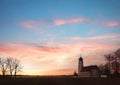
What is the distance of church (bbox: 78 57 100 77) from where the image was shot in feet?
423

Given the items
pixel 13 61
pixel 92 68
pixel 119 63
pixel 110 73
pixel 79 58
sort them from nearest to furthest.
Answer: pixel 119 63 → pixel 110 73 → pixel 13 61 → pixel 92 68 → pixel 79 58

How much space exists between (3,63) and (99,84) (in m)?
60.3

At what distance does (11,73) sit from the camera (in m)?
98.4

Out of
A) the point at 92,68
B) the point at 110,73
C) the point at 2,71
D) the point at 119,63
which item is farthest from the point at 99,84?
the point at 92,68

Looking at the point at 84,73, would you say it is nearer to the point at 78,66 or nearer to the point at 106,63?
the point at 78,66

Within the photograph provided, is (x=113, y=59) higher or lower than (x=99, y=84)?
higher

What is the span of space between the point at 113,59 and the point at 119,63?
3475 millimetres

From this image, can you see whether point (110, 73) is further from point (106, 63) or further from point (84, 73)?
point (84, 73)

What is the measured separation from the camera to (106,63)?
96.1m

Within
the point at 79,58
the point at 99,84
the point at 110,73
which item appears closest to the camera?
the point at 99,84

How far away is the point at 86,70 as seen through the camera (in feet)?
444

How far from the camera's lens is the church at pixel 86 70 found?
423 ft

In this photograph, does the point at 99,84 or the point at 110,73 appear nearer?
the point at 99,84

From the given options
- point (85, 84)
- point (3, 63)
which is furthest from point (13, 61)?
point (85, 84)
